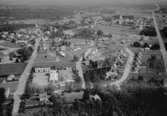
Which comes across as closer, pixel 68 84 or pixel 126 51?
pixel 68 84

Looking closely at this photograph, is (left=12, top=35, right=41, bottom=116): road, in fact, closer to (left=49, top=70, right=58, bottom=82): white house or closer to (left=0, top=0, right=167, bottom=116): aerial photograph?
(left=0, top=0, right=167, bottom=116): aerial photograph

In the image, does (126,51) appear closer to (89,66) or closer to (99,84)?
(89,66)

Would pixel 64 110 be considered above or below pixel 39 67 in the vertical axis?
below

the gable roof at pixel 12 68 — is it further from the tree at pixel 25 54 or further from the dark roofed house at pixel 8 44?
the dark roofed house at pixel 8 44

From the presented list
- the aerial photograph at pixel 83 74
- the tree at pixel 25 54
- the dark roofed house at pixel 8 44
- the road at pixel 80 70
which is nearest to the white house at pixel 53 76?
the aerial photograph at pixel 83 74

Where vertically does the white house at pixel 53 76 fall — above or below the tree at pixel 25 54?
below

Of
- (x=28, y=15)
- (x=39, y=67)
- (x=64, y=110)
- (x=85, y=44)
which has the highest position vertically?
(x=28, y=15)

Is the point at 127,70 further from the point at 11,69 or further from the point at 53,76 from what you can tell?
the point at 11,69

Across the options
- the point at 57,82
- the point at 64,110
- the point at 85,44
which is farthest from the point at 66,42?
the point at 64,110

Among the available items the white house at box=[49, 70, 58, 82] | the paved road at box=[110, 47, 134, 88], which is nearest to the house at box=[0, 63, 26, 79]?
the white house at box=[49, 70, 58, 82]
